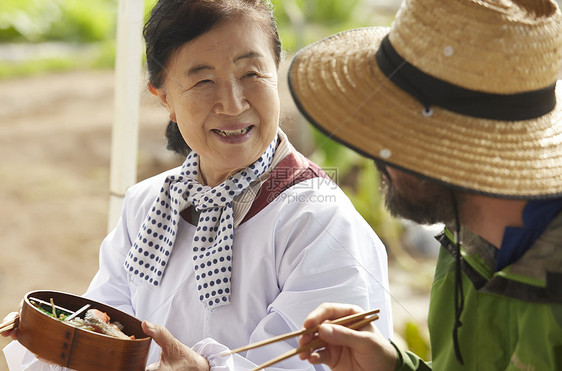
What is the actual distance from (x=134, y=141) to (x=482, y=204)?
145 cm

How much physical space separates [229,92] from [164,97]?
1.04 ft

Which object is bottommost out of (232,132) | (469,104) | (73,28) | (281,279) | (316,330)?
(73,28)

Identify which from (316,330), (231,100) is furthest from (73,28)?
(316,330)

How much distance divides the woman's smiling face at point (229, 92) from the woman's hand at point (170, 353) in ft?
1.68

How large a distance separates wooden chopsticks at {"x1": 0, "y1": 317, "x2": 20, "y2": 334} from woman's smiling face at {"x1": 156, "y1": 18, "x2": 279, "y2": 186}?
0.67m

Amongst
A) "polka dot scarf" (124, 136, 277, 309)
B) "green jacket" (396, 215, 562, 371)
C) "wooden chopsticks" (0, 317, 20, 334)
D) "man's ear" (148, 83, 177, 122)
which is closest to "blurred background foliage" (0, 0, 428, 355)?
"man's ear" (148, 83, 177, 122)

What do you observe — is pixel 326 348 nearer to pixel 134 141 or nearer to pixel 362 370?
pixel 362 370

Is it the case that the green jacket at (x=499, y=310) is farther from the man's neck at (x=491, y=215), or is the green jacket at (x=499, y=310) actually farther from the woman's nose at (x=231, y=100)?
the woman's nose at (x=231, y=100)

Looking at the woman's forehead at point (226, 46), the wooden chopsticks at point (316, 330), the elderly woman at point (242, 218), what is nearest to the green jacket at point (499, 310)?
the wooden chopsticks at point (316, 330)

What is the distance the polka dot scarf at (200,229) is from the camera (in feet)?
6.27

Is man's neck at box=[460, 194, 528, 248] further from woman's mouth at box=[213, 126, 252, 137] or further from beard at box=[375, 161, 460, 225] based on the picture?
woman's mouth at box=[213, 126, 252, 137]

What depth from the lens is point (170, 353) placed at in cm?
170

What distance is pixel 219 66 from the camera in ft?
6.23

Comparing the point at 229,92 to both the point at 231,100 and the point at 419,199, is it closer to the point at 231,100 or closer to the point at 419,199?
the point at 231,100
